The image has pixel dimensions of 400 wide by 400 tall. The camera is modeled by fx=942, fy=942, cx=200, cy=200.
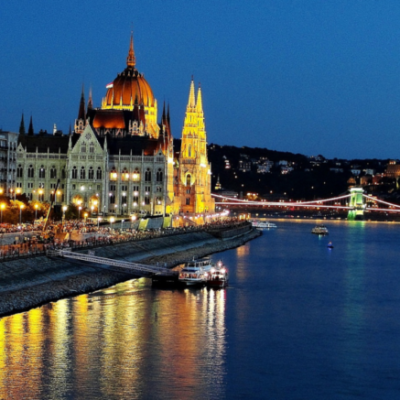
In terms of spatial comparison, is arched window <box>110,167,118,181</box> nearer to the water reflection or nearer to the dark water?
the dark water

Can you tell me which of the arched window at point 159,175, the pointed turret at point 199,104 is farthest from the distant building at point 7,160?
the pointed turret at point 199,104

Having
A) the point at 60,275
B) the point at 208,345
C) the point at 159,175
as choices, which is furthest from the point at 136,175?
the point at 208,345

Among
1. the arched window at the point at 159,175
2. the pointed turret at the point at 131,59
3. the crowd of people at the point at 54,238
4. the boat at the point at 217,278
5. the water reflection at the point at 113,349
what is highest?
the pointed turret at the point at 131,59

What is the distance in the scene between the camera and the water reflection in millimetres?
30625

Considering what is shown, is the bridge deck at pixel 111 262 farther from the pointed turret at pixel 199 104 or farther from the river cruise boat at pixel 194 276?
the pointed turret at pixel 199 104

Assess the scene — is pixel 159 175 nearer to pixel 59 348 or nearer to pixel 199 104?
pixel 199 104

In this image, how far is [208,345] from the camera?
3697 centimetres

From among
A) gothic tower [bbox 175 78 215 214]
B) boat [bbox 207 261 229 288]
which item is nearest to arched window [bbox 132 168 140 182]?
gothic tower [bbox 175 78 215 214]

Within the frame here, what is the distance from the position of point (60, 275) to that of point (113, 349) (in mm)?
13507

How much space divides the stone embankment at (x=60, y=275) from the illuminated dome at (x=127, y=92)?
6350 centimetres

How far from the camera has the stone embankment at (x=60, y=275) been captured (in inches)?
1663

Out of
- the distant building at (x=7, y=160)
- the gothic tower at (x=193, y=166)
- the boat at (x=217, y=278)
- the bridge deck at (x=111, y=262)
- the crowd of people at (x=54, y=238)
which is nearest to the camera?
the crowd of people at (x=54, y=238)

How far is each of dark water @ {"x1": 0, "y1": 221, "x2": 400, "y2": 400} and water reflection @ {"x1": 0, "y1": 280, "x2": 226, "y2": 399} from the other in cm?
4

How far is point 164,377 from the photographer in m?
32.0
